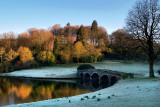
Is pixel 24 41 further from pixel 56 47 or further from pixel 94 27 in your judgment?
pixel 94 27

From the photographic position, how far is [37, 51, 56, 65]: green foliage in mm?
60013

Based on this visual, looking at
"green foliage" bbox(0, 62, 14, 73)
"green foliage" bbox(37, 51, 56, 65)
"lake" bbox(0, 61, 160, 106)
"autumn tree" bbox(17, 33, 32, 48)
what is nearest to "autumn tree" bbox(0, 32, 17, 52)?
"autumn tree" bbox(17, 33, 32, 48)

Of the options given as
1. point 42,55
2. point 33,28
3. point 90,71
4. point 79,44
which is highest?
point 33,28

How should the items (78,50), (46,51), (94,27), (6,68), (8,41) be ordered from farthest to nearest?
(94,27) < (8,41) < (78,50) < (46,51) < (6,68)

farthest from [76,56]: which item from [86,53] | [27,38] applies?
[27,38]

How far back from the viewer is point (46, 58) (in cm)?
6072

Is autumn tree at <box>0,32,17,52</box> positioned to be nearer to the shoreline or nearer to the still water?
the still water

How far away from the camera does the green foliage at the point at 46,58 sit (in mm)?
60013

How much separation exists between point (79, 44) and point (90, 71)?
25215 millimetres

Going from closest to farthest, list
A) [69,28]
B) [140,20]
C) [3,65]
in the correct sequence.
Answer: [140,20]
[3,65]
[69,28]

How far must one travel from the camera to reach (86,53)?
2562 inches

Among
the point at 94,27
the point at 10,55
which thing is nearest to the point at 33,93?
the point at 10,55

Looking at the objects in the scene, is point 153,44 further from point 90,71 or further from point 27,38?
point 27,38

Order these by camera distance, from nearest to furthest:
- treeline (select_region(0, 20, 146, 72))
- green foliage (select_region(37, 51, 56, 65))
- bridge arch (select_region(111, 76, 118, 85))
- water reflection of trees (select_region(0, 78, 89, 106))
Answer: water reflection of trees (select_region(0, 78, 89, 106)), bridge arch (select_region(111, 76, 118, 85)), treeline (select_region(0, 20, 146, 72)), green foliage (select_region(37, 51, 56, 65))
